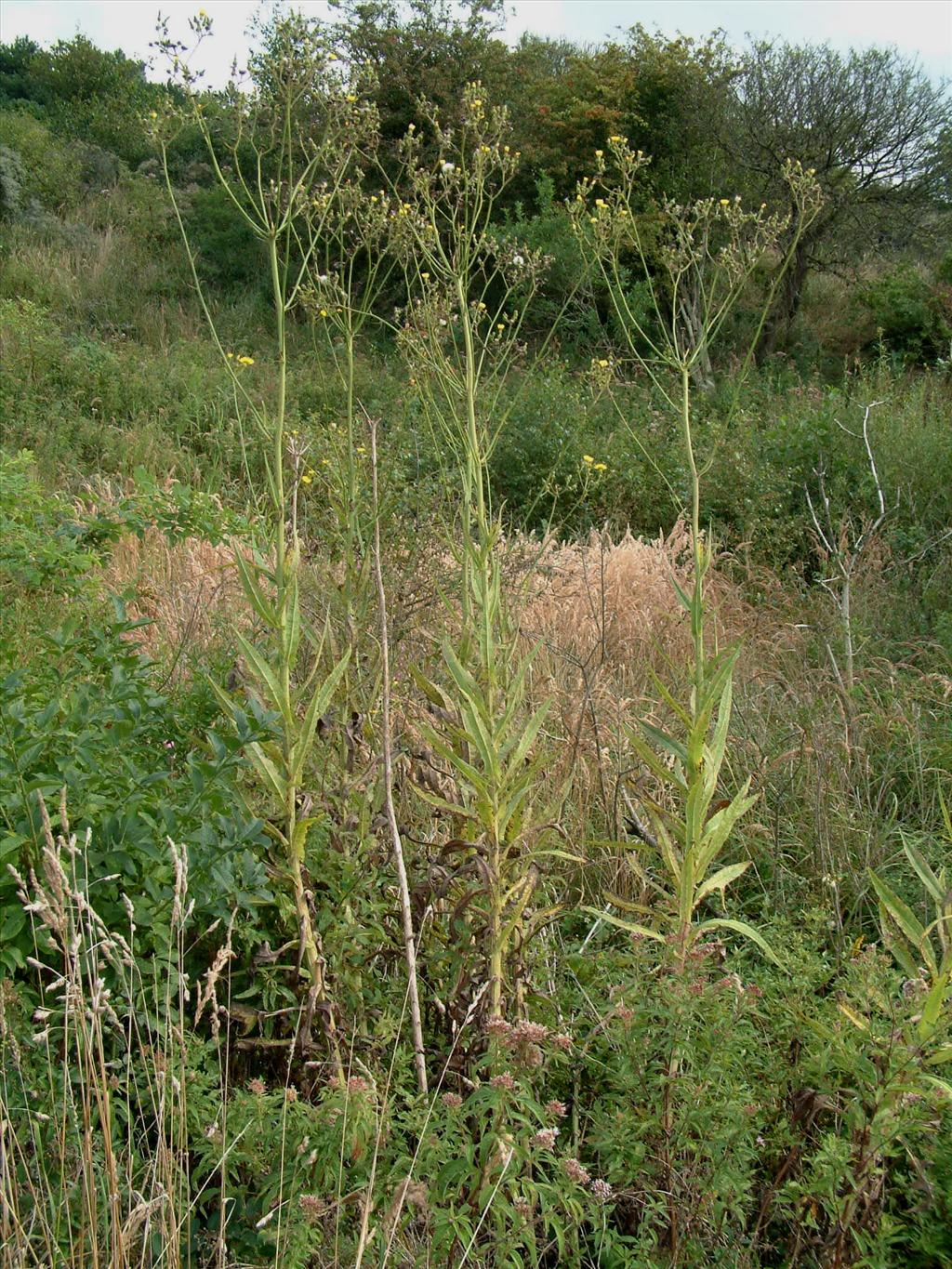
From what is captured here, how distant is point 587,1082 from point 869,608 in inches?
144

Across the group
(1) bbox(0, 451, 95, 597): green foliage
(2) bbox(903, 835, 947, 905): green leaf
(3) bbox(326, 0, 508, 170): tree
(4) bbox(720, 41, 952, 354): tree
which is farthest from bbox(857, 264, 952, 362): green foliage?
(2) bbox(903, 835, 947, 905): green leaf

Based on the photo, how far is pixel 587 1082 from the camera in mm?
2225

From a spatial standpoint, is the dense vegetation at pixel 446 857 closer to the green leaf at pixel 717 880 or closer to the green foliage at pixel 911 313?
the green leaf at pixel 717 880

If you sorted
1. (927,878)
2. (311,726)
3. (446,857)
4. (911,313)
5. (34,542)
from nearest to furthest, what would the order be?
(927,878) → (311,726) → (446,857) → (34,542) → (911,313)

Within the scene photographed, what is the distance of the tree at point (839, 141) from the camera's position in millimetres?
12594

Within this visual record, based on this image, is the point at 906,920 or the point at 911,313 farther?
the point at 911,313

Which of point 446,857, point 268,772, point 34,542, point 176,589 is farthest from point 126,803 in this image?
point 176,589

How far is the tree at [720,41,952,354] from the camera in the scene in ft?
41.3

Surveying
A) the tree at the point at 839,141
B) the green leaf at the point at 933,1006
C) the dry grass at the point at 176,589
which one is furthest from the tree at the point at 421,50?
the green leaf at the point at 933,1006

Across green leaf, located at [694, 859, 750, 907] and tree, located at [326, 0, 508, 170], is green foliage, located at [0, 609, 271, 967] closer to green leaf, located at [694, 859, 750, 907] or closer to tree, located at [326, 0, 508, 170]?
green leaf, located at [694, 859, 750, 907]

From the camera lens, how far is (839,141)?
12.6 metres

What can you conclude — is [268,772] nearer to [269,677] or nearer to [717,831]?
[269,677]

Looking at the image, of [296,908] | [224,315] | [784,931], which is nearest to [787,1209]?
[784,931]

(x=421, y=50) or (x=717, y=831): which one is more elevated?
(x=421, y=50)
